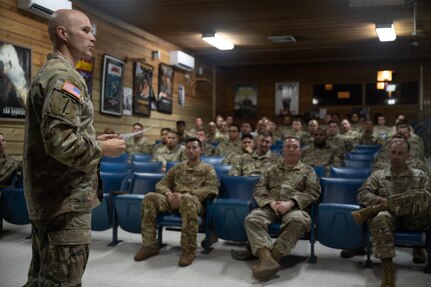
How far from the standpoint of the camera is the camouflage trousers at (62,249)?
1.44 m

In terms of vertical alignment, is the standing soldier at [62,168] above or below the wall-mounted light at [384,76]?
below

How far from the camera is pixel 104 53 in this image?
7539mm

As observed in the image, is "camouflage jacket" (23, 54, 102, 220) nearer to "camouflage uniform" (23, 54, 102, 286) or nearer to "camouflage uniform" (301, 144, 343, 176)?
"camouflage uniform" (23, 54, 102, 286)

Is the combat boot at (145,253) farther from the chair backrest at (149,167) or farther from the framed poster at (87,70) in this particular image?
the framed poster at (87,70)

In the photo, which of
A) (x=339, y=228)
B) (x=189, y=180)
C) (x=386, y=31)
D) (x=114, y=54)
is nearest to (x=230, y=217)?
(x=189, y=180)

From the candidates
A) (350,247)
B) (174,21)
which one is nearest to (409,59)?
(174,21)

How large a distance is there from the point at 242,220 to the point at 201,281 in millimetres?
709

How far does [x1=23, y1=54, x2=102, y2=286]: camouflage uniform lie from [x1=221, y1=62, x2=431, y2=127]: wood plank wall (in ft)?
37.0

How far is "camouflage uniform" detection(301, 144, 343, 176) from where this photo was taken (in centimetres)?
583

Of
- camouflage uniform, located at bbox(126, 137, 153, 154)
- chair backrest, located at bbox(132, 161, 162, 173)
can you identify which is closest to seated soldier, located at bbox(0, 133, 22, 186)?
chair backrest, located at bbox(132, 161, 162, 173)

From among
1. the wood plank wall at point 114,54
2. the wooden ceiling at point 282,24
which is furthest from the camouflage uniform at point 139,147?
the wooden ceiling at point 282,24

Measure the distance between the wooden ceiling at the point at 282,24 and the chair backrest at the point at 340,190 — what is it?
357cm

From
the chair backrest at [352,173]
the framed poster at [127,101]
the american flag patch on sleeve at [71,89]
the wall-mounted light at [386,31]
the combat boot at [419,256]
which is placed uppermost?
the wall-mounted light at [386,31]

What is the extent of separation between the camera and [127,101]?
26.6ft
